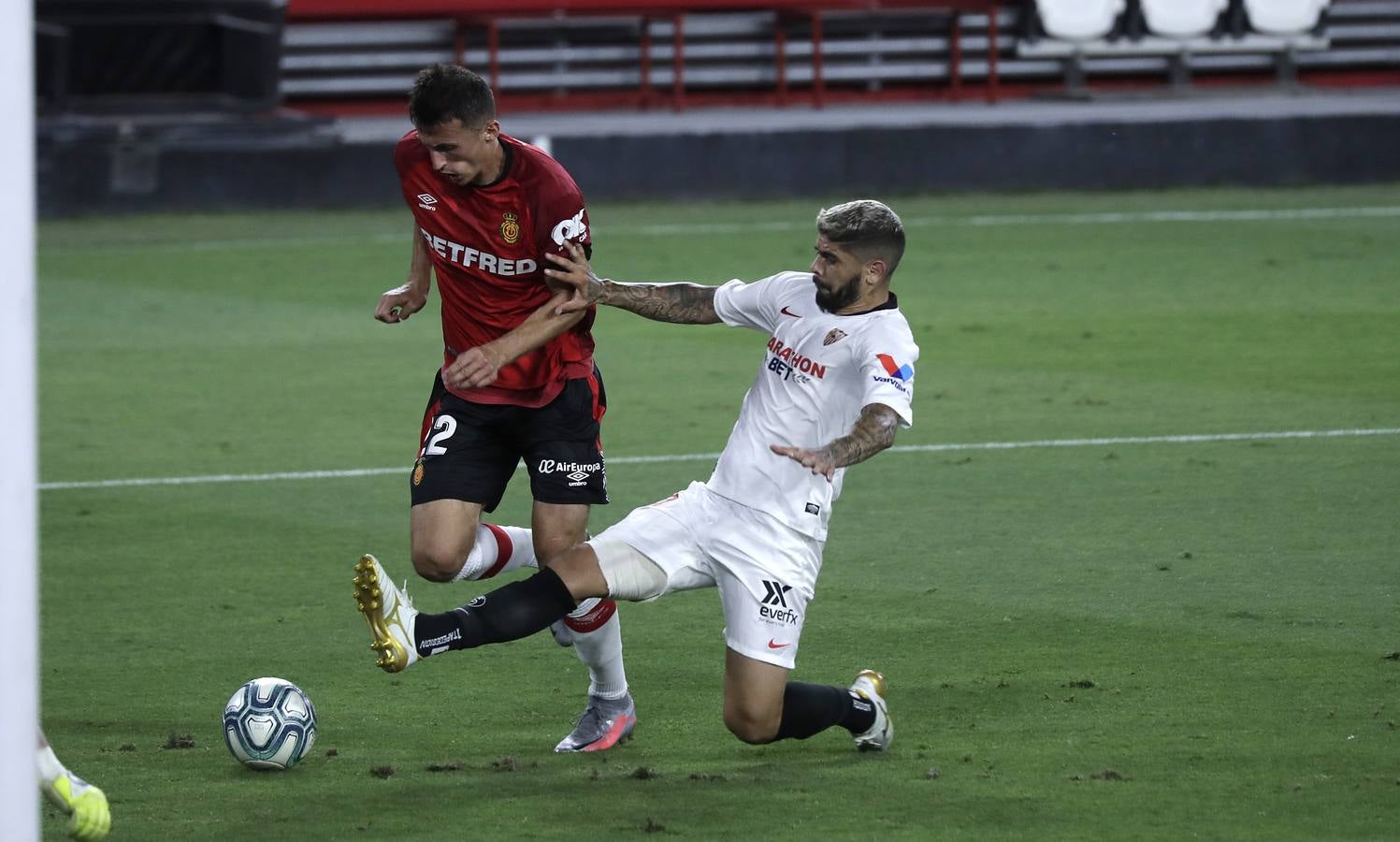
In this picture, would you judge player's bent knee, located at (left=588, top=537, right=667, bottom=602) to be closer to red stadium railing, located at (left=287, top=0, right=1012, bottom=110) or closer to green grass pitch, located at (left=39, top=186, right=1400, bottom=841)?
green grass pitch, located at (left=39, top=186, right=1400, bottom=841)

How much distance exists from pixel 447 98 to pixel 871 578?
8.84 ft

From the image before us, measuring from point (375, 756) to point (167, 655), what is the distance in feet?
4.42

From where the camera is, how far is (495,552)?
5.80m

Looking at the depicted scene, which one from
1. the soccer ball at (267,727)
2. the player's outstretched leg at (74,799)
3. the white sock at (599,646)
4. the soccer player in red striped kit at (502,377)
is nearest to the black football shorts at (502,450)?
the soccer player in red striped kit at (502,377)

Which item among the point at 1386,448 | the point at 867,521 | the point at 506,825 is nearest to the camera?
the point at 506,825

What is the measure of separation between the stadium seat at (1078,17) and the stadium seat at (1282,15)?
1.68 m

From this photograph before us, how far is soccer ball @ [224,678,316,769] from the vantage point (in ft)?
16.8

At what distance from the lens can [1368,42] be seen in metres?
26.0

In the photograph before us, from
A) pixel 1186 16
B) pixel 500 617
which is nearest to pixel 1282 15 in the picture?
pixel 1186 16

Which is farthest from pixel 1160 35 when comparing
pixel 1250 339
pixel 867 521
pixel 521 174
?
pixel 521 174

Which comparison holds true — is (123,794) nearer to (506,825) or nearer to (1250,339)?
(506,825)

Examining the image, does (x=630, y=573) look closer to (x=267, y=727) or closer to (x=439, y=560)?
(x=439, y=560)

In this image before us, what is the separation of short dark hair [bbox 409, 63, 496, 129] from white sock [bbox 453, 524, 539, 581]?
1.18m

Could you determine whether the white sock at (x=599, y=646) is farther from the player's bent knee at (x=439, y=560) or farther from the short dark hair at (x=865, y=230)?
the short dark hair at (x=865, y=230)
